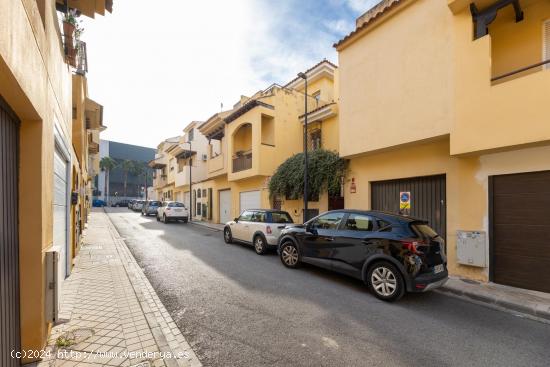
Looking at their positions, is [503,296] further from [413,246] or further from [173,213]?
[173,213]

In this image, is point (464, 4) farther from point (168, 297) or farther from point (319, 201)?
point (168, 297)

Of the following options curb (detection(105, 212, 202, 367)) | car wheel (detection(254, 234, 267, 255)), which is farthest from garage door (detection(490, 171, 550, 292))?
curb (detection(105, 212, 202, 367))


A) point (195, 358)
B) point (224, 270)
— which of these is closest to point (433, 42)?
point (224, 270)

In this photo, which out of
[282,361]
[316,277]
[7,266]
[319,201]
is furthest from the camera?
[319,201]

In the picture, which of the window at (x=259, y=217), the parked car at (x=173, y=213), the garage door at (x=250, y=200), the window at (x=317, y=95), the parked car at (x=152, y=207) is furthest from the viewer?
the parked car at (x=152, y=207)

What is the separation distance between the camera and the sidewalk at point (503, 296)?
15.8 feet

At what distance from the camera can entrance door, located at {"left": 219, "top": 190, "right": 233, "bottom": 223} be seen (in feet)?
63.0

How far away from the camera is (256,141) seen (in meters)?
14.5

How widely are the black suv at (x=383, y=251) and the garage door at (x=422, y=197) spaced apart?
2.38 metres

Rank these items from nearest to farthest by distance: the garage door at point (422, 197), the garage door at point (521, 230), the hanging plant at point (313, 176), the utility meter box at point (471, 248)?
1. the garage door at point (521, 230)
2. the utility meter box at point (471, 248)
3. the garage door at point (422, 197)
4. the hanging plant at point (313, 176)

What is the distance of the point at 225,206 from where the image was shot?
1973 cm

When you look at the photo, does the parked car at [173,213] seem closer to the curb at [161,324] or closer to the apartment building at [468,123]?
the curb at [161,324]

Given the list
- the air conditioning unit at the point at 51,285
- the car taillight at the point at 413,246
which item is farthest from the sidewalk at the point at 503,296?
the air conditioning unit at the point at 51,285

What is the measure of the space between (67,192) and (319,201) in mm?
8878
